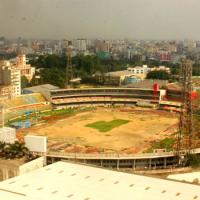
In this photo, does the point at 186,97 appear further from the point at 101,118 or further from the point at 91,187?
the point at 101,118

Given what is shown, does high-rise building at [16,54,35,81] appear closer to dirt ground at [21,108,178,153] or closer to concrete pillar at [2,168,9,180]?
dirt ground at [21,108,178,153]

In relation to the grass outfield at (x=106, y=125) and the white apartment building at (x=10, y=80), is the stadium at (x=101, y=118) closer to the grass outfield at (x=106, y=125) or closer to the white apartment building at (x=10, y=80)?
the grass outfield at (x=106, y=125)

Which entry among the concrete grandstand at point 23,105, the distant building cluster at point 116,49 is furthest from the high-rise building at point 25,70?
the distant building cluster at point 116,49

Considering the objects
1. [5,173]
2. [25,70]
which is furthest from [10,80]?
Answer: [5,173]

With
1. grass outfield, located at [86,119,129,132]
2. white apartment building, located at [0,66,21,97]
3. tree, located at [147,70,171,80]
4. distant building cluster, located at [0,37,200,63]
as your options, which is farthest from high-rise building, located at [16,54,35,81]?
grass outfield, located at [86,119,129,132]

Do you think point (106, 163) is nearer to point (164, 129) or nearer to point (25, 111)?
point (164, 129)
